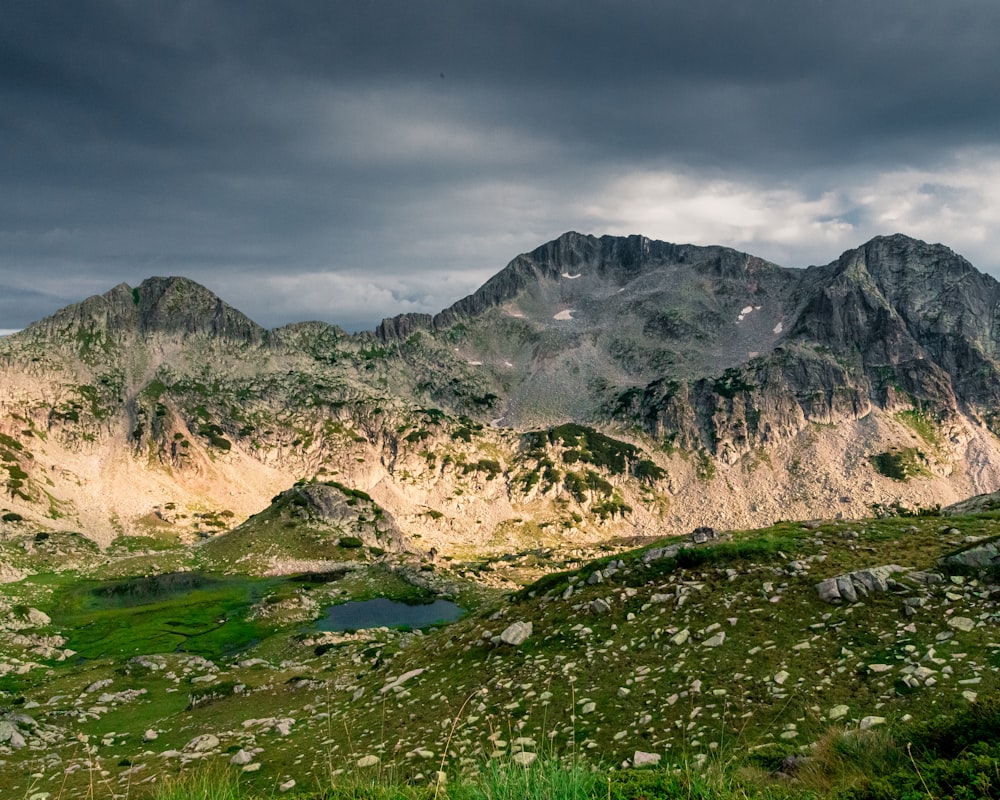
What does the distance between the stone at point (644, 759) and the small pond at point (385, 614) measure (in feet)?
202

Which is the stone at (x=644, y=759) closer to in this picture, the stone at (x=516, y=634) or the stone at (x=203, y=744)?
the stone at (x=516, y=634)

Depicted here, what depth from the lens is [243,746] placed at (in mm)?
20594

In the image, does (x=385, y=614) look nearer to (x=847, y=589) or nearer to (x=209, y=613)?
(x=209, y=613)

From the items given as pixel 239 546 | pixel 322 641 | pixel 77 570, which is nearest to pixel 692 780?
pixel 322 641

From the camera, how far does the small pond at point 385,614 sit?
236 ft

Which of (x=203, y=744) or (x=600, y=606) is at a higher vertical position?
(x=600, y=606)

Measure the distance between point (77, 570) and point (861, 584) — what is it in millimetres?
138099

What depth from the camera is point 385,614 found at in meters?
77.9

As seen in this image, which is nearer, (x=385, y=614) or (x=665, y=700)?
(x=665, y=700)

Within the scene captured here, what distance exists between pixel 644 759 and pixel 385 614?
72.4m

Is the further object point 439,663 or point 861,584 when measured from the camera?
point 439,663

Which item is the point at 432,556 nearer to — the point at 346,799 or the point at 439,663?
the point at 439,663

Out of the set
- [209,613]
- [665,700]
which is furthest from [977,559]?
[209,613]

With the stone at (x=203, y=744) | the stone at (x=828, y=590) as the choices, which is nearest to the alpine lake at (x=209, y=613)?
the stone at (x=203, y=744)
